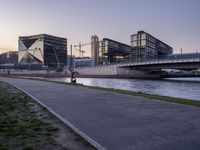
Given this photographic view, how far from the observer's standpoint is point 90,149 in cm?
442

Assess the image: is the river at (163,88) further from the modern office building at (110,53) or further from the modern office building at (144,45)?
the modern office building at (110,53)

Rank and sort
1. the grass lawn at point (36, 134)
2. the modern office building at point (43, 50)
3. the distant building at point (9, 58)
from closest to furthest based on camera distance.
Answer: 1. the grass lawn at point (36, 134)
2. the modern office building at point (43, 50)
3. the distant building at point (9, 58)

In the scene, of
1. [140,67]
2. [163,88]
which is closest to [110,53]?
[140,67]

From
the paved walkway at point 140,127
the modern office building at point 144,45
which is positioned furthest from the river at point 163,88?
the modern office building at point 144,45

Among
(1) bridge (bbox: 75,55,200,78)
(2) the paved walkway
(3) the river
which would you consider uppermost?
(1) bridge (bbox: 75,55,200,78)

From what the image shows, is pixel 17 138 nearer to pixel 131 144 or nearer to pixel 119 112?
pixel 131 144

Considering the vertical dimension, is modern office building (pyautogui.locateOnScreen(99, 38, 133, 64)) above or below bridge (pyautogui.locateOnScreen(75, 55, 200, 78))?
above

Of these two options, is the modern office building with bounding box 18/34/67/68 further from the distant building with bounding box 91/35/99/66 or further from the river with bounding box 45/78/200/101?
the river with bounding box 45/78/200/101

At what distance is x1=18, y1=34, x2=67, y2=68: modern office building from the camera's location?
123 metres

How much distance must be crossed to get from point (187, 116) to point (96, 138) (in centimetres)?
382

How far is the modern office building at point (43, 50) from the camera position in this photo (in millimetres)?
122875

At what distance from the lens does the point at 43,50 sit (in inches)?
4791

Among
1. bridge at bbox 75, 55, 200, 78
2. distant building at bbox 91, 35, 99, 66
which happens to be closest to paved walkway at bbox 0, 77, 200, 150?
bridge at bbox 75, 55, 200, 78

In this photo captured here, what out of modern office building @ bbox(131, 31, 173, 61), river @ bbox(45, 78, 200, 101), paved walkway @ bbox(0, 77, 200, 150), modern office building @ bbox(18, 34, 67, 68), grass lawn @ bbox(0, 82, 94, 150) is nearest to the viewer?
grass lawn @ bbox(0, 82, 94, 150)
